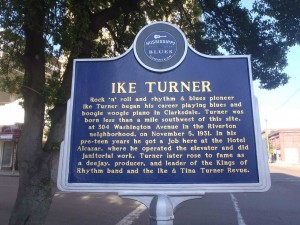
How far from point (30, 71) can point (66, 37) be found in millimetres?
933

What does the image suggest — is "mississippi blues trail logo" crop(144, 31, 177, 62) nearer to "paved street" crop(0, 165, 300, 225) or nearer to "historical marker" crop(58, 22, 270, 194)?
"historical marker" crop(58, 22, 270, 194)

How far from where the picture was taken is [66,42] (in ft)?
20.8

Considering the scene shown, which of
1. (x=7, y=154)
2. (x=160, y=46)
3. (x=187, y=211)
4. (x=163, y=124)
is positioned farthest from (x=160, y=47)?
(x=7, y=154)

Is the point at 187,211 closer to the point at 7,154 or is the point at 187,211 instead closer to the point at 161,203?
the point at 161,203

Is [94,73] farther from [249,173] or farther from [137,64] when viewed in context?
[249,173]

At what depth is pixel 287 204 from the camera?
12922mm

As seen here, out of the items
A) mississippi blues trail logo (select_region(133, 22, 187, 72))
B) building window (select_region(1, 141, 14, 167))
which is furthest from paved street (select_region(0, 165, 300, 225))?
building window (select_region(1, 141, 14, 167))

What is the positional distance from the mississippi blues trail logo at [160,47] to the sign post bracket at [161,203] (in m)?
1.46

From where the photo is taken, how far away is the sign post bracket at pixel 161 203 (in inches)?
136

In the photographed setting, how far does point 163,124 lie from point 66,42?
3422mm

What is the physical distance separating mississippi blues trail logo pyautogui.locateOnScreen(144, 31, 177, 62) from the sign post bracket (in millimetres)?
1600

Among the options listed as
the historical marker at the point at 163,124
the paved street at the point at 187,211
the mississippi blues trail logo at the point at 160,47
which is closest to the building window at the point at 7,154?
the paved street at the point at 187,211

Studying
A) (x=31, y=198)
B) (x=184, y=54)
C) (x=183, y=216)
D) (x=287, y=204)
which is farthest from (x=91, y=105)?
(x=287, y=204)

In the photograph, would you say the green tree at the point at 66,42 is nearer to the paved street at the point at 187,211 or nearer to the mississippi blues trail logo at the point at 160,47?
the mississippi blues trail logo at the point at 160,47
